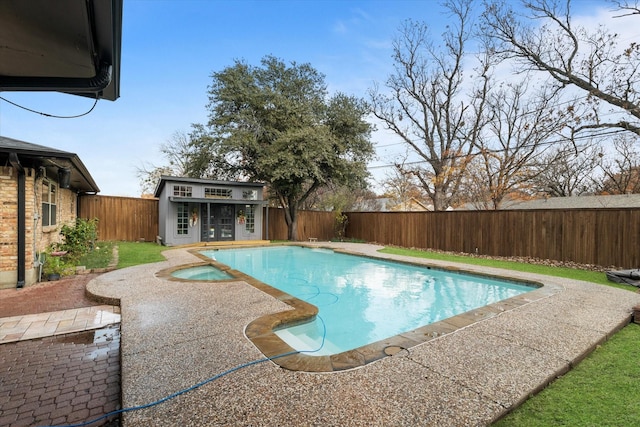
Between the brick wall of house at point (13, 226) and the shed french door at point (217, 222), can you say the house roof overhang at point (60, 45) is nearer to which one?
the brick wall of house at point (13, 226)

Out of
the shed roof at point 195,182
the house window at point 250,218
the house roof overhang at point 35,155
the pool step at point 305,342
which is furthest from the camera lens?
the house window at point 250,218

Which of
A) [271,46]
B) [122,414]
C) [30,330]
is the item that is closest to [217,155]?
[271,46]

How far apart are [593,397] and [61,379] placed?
4355mm

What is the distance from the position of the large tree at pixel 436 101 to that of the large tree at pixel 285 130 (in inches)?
133

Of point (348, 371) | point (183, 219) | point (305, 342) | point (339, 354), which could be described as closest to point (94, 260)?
point (183, 219)

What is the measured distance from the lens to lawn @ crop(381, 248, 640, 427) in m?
2.05

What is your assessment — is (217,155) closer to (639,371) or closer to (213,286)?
(213,286)

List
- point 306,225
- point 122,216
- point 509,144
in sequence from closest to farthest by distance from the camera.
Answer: point 122,216, point 509,144, point 306,225

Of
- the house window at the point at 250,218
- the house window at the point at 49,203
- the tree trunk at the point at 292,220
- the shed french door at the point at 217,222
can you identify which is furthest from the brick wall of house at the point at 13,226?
the tree trunk at the point at 292,220

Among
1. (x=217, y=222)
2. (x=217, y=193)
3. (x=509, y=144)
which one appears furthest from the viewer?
(x=509, y=144)

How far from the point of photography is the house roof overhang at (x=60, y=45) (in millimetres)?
1643

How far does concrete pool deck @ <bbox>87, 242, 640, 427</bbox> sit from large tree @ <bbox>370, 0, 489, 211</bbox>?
14385 millimetres

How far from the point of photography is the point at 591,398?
2309 mm

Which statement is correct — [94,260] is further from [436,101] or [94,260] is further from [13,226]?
[436,101]
